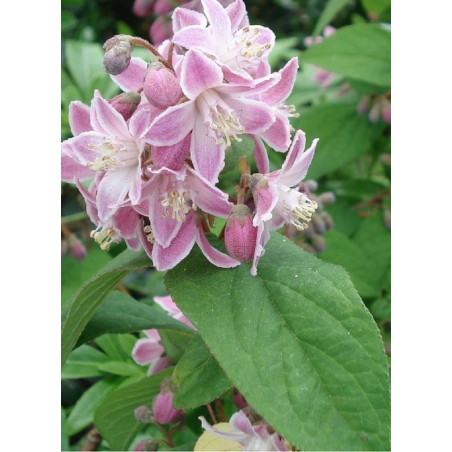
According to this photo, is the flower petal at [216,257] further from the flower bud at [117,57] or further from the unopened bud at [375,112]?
the unopened bud at [375,112]

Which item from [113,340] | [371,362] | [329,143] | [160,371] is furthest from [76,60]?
[371,362]

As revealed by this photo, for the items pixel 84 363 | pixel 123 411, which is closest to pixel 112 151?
pixel 123 411

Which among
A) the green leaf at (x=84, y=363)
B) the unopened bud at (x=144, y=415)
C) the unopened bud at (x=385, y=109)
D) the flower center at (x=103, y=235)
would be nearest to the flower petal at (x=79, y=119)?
the flower center at (x=103, y=235)

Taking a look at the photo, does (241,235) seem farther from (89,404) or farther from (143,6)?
(143,6)

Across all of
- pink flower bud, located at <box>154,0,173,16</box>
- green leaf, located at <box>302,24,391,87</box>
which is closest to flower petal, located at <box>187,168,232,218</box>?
green leaf, located at <box>302,24,391,87</box>

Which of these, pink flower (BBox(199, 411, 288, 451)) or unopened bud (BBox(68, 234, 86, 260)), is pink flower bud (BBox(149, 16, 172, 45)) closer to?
unopened bud (BBox(68, 234, 86, 260))

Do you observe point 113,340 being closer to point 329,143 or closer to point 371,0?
point 329,143
